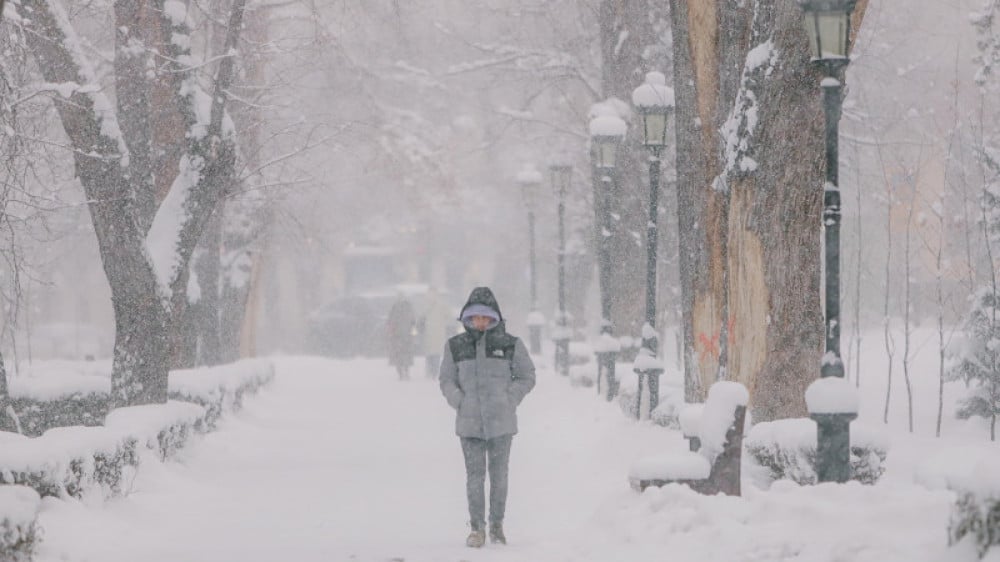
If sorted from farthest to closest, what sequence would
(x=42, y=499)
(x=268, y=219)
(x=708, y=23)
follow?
(x=268, y=219), (x=708, y=23), (x=42, y=499)

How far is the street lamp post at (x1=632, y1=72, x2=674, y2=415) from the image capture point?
15.4 m

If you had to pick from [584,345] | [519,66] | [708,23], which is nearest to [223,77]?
[708,23]

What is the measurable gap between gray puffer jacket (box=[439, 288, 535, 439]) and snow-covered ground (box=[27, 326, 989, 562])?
0.88 m

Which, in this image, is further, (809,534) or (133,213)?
(133,213)

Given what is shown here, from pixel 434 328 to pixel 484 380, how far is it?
19643 millimetres

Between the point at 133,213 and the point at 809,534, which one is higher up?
the point at 133,213

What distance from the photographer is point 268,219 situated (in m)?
22.5

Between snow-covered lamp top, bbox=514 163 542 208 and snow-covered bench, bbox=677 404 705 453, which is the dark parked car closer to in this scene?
snow-covered lamp top, bbox=514 163 542 208

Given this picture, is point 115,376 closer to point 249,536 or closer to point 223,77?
point 223,77

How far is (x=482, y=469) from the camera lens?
9.10 meters

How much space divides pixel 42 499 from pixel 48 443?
376 millimetres

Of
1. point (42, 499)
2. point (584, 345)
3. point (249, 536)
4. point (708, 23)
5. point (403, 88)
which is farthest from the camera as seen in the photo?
point (403, 88)

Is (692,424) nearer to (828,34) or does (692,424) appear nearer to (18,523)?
(828,34)

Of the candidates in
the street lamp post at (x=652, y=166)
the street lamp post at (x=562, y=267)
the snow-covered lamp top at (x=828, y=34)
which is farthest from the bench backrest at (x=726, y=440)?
the street lamp post at (x=562, y=267)
